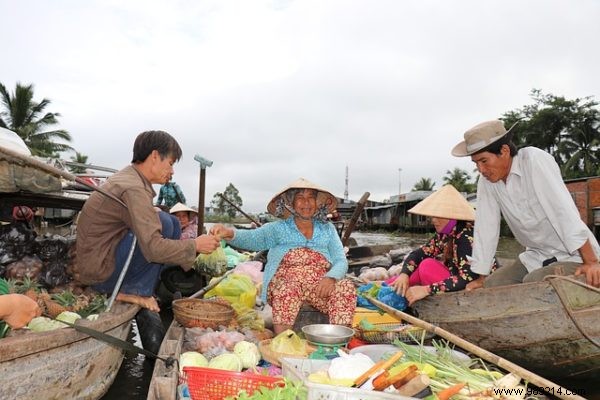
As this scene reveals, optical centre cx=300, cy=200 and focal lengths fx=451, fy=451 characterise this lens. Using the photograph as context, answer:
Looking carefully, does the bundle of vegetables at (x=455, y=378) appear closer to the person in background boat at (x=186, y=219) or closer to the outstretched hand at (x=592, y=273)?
the outstretched hand at (x=592, y=273)

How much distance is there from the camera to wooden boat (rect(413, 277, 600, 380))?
2947 millimetres

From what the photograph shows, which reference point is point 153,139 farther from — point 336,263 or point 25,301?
point 336,263

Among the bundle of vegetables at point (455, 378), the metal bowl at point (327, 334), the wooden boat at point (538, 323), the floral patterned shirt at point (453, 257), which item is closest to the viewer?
the bundle of vegetables at point (455, 378)

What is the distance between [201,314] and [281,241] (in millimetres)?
870

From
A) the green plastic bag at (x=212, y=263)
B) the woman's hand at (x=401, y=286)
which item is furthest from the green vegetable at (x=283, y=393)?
the green plastic bag at (x=212, y=263)

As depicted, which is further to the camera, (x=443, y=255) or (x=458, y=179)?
(x=458, y=179)

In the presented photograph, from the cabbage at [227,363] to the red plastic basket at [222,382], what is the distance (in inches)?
14.9

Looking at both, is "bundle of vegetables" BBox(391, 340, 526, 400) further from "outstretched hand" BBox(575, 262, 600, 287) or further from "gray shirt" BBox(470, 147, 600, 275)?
"gray shirt" BBox(470, 147, 600, 275)

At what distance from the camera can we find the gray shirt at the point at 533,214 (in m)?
3.17

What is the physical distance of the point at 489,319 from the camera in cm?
334

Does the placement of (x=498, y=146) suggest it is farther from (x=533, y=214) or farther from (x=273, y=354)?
(x=273, y=354)

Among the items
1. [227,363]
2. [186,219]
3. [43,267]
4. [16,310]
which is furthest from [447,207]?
[186,219]

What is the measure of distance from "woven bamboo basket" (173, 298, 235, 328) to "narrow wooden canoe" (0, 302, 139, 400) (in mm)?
434

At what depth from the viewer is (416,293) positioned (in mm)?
3844
